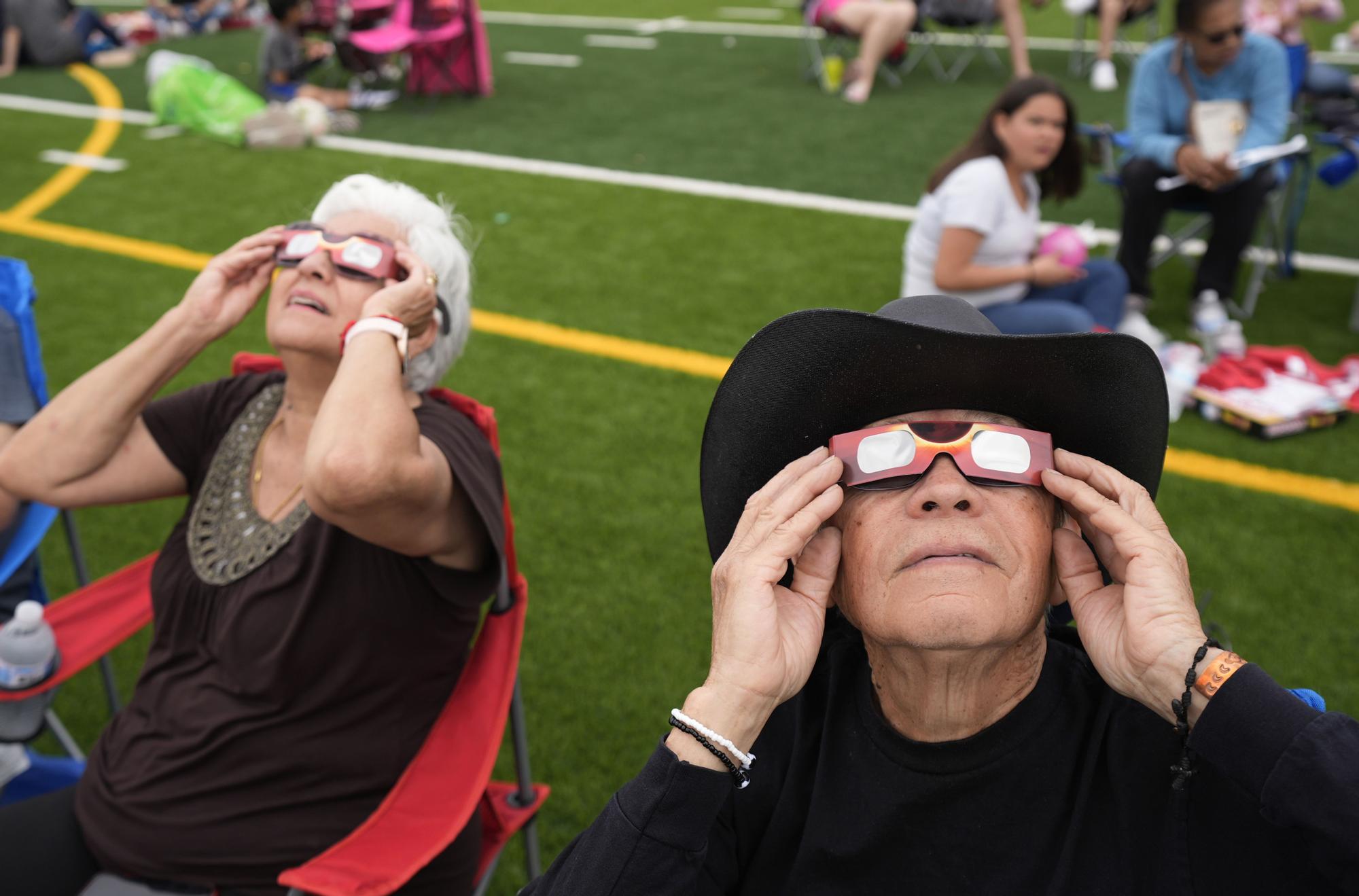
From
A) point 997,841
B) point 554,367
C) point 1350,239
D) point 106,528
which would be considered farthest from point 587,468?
point 1350,239

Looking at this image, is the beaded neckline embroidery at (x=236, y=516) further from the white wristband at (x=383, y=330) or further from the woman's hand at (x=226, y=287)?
the white wristband at (x=383, y=330)

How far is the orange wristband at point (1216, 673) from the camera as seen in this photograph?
149 centimetres

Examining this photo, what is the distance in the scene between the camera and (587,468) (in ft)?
16.8

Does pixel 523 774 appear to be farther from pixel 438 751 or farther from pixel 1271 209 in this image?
pixel 1271 209

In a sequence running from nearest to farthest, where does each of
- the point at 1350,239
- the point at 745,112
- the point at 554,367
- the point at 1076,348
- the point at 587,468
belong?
the point at 1076,348, the point at 587,468, the point at 554,367, the point at 1350,239, the point at 745,112

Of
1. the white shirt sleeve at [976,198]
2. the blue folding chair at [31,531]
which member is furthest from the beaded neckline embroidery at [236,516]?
the white shirt sleeve at [976,198]

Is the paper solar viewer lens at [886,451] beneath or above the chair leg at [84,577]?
above

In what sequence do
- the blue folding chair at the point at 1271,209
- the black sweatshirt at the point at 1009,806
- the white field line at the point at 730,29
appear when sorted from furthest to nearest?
the white field line at the point at 730,29 < the blue folding chair at the point at 1271,209 < the black sweatshirt at the point at 1009,806

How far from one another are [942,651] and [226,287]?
1965 millimetres

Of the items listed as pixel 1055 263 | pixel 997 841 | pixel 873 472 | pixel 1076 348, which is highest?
pixel 1076 348

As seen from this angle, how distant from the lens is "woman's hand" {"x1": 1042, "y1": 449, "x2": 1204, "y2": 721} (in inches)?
61.6

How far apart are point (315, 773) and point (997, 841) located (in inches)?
54.7

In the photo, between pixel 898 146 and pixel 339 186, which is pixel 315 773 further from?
pixel 898 146

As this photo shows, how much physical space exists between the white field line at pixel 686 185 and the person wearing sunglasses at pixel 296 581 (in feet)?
18.9
